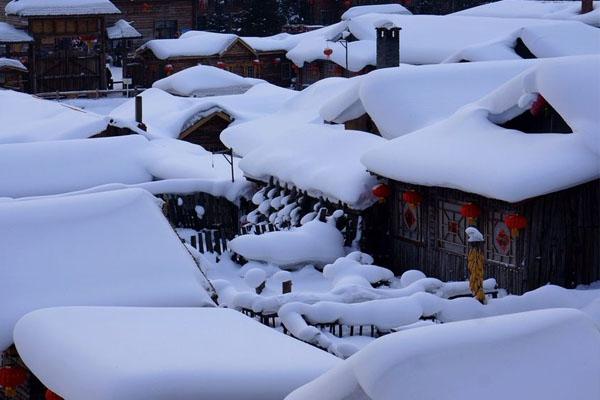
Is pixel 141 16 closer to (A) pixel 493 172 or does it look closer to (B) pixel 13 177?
(B) pixel 13 177

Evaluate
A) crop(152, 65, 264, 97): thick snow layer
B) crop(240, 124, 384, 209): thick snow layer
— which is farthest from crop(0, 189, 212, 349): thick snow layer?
crop(152, 65, 264, 97): thick snow layer

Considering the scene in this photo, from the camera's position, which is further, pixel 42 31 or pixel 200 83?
pixel 42 31

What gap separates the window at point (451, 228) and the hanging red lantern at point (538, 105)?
5.97ft

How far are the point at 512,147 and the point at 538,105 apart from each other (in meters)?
1.01

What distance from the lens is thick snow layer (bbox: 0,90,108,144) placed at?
2864 centimetres

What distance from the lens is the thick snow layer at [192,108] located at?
115ft

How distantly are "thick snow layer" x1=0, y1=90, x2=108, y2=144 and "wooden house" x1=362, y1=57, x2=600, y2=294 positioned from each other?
10.6m

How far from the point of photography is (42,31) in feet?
164

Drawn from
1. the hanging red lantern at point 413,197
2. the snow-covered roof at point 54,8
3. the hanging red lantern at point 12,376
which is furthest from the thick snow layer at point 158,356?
the snow-covered roof at point 54,8

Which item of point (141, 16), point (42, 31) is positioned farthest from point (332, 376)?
point (141, 16)

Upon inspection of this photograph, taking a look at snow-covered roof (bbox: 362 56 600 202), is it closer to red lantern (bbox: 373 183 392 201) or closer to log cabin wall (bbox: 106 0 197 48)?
red lantern (bbox: 373 183 392 201)

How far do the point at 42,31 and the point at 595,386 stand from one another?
149ft

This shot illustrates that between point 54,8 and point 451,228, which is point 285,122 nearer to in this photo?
point 451,228

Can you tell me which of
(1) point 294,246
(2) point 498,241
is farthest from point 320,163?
(2) point 498,241
